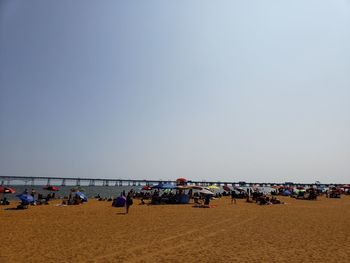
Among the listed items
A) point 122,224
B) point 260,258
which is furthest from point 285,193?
point 260,258

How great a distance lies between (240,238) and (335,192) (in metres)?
47.7

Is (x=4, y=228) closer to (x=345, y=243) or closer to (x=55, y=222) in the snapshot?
(x=55, y=222)

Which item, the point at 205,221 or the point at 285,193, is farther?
the point at 285,193

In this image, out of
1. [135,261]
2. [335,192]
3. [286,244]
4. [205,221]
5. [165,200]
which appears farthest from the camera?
[335,192]

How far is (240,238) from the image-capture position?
13.3 metres

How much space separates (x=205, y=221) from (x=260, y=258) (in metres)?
8.71

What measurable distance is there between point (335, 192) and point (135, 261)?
175ft

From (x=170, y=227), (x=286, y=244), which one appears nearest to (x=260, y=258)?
(x=286, y=244)

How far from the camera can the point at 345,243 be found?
12398mm

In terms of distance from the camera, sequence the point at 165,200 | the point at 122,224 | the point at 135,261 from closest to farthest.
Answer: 1. the point at 135,261
2. the point at 122,224
3. the point at 165,200

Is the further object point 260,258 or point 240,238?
point 240,238

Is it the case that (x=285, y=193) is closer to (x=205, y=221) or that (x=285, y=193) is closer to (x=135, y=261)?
(x=205, y=221)

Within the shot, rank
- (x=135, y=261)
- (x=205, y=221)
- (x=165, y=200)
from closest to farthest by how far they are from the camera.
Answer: (x=135, y=261), (x=205, y=221), (x=165, y=200)

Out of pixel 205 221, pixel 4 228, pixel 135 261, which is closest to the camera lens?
pixel 135 261
